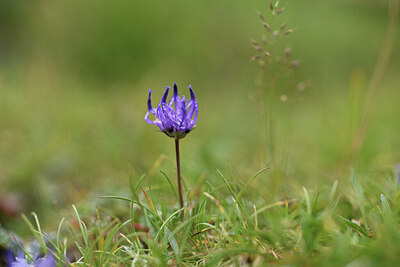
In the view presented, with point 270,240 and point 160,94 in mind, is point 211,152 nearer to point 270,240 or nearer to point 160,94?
point 270,240

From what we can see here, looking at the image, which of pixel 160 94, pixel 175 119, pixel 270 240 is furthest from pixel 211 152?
pixel 160 94

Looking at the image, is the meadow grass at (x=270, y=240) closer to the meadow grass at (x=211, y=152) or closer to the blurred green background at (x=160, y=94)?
the meadow grass at (x=211, y=152)

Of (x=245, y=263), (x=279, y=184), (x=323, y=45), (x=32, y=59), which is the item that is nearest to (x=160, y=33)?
(x=32, y=59)

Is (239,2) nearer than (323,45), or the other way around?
(323,45)

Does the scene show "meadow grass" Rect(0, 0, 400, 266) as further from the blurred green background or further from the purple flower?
the purple flower

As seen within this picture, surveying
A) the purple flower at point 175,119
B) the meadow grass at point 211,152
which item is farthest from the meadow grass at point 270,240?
the purple flower at point 175,119

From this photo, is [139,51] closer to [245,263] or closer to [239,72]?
[239,72]

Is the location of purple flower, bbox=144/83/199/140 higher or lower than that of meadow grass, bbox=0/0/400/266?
higher

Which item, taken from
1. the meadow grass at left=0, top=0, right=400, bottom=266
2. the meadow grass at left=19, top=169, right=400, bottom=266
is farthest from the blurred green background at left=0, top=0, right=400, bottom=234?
the meadow grass at left=19, top=169, right=400, bottom=266
